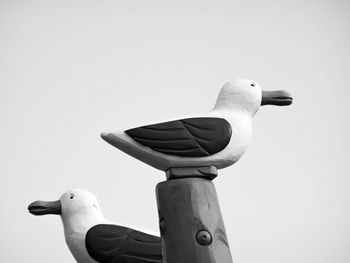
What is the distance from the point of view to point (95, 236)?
9.84 ft

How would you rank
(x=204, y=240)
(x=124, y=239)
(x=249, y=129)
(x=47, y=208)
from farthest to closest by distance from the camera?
(x=47, y=208) < (x=124, y=239) < (x=249, y=129) < (x=204, y=240)

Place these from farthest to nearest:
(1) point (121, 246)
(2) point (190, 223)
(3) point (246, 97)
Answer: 1. (1) point (121, 246)
2. (3) point (246, 97)
3. (2) point (190, 223)

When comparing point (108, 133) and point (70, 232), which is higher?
point (108, 133)

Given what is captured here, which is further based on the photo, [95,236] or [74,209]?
[74,209]

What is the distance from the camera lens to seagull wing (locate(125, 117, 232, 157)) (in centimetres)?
226

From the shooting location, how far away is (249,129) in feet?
7.80

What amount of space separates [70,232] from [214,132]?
1128 millimetres

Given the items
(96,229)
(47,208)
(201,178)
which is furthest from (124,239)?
(201,178)

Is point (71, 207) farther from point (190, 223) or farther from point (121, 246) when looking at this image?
point (190, 223)

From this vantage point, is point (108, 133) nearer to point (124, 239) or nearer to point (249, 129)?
point (249, 129)

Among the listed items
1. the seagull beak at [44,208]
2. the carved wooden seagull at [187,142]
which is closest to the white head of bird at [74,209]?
the seagull beak at [44,208]

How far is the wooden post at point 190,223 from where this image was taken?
2.20 m

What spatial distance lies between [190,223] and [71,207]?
1.15 meters

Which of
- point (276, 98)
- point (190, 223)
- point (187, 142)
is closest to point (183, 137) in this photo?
point (187, 142)
